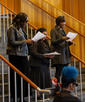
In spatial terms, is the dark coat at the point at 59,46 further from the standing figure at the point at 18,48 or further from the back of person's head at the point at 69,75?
the back of person's head at the point at 69,75

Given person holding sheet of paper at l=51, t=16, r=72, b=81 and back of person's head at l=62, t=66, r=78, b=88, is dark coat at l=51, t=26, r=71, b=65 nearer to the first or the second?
person holding sheet of paper at l=51, t=16, r=72, b=81

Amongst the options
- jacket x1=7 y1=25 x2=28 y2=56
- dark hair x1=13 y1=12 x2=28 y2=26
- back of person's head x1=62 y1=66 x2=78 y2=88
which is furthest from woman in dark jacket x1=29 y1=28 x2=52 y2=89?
back of person's head x1=62 y1=66 x2=78 y2=88

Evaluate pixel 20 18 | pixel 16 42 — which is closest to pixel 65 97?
pixel 16 42

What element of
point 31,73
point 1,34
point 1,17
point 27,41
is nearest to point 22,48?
point 27,41

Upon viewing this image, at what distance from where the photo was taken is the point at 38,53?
4.94 metres

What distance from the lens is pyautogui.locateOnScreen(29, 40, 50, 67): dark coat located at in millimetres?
4918

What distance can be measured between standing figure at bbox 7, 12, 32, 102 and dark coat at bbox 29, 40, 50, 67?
28cm

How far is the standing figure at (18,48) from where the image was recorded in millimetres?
4535

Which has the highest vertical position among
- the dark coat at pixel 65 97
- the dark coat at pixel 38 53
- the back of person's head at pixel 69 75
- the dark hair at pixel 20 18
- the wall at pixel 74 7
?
the wall at pixel 74 7

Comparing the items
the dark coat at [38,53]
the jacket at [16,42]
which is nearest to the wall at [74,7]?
the dark coat at [38,53]

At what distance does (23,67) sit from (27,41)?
0.40 metres

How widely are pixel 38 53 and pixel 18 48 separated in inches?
17.9

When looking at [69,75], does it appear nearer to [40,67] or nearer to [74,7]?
[40,67]

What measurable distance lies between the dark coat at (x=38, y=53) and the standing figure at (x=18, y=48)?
276 mm
